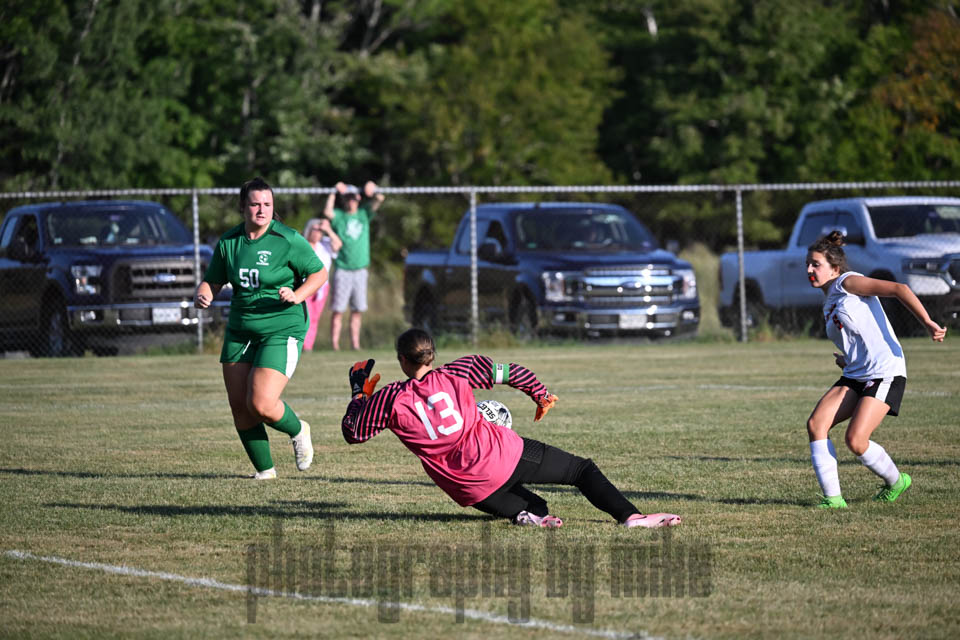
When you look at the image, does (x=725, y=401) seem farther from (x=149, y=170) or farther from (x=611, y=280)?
(x=149, y=170)

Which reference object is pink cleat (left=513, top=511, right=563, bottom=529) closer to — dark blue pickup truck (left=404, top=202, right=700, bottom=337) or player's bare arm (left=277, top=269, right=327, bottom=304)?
player's bare arm (left=277, top=269, right=327, bottom=304)

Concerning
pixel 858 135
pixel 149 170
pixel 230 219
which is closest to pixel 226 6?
pixel 149 170

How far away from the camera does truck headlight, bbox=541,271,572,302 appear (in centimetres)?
1830

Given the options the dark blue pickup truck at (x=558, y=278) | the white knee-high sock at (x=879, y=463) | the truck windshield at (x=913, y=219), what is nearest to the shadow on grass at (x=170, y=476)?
the white knee-high sock at (x=879, y=463)

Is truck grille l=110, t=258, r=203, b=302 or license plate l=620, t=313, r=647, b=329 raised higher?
truck grille l=110, t=258, r=203, b=302

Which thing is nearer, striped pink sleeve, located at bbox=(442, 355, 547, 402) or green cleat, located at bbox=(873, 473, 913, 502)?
striped pink sleeve, located at bbox=(442, 355, 547, 402)

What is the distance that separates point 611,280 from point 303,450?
10451mm

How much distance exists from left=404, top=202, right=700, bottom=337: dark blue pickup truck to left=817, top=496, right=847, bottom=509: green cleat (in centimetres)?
1119

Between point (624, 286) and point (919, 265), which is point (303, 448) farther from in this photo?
point (919, 265)

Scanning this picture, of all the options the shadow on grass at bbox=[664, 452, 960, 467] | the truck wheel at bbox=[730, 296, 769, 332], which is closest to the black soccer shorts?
the shadow on grass at bbox=[664, 452, 960, 467]

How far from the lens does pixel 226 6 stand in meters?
39.1

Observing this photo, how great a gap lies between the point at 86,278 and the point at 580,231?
674cm

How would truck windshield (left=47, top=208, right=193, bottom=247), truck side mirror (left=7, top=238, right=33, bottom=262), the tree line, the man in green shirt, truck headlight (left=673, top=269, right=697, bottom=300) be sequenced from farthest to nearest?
the tree line
truck headlight (left=673, top=269, right=697, bottom=300)
truck windshield (left=47, top=208, right=193, bottom=247)
truck side mirror (left=7, top=238, right=33, bottom=262)
the man in green shirt

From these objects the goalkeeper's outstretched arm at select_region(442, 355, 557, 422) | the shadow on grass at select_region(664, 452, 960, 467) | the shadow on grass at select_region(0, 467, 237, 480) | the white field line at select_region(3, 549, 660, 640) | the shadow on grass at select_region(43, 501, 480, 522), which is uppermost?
the goalkeeper's outstretched arm at select_region(442, 355, 557, 422)
